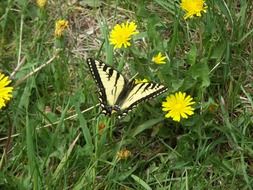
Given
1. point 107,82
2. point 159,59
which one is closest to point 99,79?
point 107,82

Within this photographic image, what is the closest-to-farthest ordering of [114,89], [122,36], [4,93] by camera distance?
1. [4,93]
2. [114,89]
3. [122,36]

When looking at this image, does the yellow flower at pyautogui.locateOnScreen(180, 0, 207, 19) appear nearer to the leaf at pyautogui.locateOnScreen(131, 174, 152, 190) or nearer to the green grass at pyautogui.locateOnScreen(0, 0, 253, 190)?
the green grass at pyautogui.locateOnScreen(0, 0, 253, 190)

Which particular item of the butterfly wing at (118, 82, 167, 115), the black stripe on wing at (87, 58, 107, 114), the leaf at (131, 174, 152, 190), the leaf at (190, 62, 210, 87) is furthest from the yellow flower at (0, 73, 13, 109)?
the leaf at (190, 62, 210, 87)

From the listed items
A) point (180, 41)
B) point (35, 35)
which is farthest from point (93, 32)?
point (180, 41)

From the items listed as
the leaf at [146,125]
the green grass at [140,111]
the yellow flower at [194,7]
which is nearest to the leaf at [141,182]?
the green grass at [140,111]

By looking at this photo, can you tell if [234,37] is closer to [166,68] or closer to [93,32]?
[166,68]

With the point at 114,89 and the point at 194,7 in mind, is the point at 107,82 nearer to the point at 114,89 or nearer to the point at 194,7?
the point at 114,89
